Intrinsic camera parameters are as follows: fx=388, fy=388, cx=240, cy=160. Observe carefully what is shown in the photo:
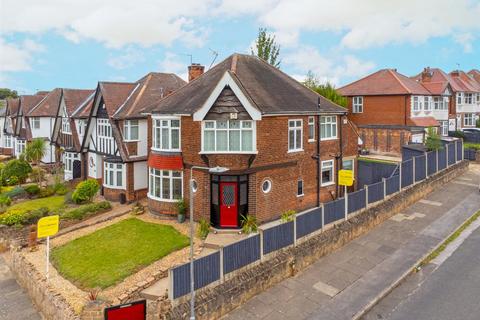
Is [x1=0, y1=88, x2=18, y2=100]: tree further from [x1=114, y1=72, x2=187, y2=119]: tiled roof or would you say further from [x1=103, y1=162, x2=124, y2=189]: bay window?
[x1=103, y1=162, x2=124, y2=189]: bay window

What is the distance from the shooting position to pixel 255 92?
20188 millimetres

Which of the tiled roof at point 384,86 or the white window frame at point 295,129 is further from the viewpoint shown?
the tiled roof at point 384,86

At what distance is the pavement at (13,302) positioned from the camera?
1558cm

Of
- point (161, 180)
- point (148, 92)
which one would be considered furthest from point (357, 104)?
point (161, 180)

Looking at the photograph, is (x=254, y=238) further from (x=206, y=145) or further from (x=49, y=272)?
(x=49, y=272)

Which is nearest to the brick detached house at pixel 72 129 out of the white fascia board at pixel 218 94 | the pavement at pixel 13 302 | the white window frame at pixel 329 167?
the pavement at pixel 13 302

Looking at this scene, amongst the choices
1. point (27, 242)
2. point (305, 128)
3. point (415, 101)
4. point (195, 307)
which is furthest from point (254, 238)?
point (415, 101)

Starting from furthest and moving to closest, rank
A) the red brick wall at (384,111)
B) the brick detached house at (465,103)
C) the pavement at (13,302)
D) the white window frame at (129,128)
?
the brick detached house at (465,103) → the red brick wall at (384,111) → the white window frame at (129,128) → the pavement at (13,302)

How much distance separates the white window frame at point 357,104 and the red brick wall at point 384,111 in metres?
0.38

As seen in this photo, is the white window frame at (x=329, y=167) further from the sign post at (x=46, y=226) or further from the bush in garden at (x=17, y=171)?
the bush in garden at (x=17, y=171)

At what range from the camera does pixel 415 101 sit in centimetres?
3688

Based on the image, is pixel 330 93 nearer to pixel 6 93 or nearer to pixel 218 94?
pixel 218 94

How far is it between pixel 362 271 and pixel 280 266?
351 centimetres

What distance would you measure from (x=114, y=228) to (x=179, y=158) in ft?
16.5
